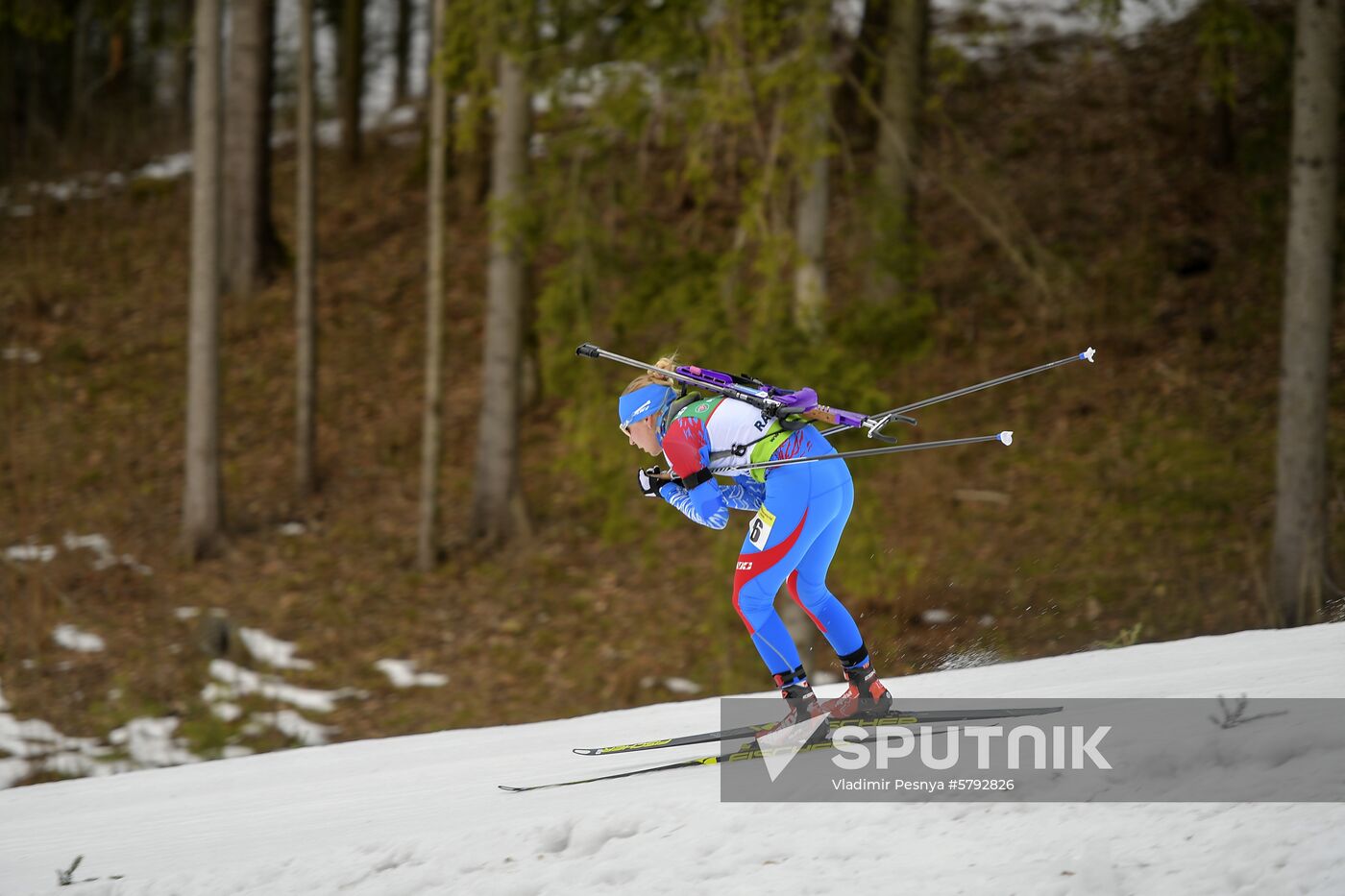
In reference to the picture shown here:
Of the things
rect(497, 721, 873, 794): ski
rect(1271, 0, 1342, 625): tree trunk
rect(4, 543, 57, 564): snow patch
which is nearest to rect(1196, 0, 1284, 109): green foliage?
rect(1271, 0, 1342, 625): tree trunk

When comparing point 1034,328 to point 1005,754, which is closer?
point 1005,754

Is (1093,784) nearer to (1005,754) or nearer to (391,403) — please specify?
(1005,754)

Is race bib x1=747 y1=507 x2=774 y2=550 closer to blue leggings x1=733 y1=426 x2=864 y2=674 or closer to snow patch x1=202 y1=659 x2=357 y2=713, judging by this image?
blue leggings x1=733 y1=426 x2=864 y2=674

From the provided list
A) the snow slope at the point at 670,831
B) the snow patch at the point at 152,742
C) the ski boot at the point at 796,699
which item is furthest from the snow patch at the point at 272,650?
the ski boot at the point at 796,699

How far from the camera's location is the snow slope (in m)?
4.07

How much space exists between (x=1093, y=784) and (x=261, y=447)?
1571cm

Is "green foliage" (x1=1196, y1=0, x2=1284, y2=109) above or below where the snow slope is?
above

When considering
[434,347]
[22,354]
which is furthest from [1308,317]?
[22,354]

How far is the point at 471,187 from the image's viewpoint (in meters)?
23.5

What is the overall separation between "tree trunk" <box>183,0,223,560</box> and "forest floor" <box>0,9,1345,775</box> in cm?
68

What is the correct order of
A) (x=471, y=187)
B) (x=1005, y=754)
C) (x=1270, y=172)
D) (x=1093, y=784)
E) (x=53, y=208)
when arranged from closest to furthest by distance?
(x=1093, y=784) < (x=1005, y=754) < (x=1270, y=172) < (x=471, y=187) < (x=53, y=208)

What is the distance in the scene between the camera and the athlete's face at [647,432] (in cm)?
591

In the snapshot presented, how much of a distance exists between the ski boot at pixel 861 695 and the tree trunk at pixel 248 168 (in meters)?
17.9

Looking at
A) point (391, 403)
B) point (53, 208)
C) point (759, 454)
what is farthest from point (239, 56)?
point (759, 454)
